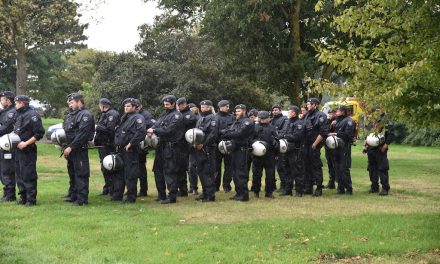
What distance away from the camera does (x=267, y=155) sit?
1296 cm

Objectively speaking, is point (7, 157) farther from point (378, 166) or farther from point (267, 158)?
point (378, 166)

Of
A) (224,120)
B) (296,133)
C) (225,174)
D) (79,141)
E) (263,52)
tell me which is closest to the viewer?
(79,141)

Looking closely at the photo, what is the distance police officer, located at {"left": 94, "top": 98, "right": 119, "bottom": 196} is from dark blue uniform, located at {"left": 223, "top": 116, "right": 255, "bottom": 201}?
96.5 inches

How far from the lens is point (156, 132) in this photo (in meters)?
12.0

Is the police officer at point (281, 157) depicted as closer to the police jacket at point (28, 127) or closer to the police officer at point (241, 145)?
the police officer at point (241, 145)

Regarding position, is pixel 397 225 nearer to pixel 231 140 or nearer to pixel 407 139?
pixel 231 140

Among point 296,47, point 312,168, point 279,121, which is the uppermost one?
point 296,47

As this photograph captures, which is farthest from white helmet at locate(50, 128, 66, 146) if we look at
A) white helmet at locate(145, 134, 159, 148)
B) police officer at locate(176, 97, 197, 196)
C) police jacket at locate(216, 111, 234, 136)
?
police jacket at locate(216, 111, 234, 136)

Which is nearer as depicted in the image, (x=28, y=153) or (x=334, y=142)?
(x=28, y=153)

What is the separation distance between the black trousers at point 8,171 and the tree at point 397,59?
682 centimetres

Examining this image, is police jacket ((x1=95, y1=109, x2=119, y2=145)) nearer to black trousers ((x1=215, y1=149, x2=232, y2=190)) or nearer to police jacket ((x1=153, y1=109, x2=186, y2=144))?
police jacket ((x1=153, y1=109, x2=186, y2=144))

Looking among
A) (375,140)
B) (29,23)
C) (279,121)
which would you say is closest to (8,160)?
(279,121)

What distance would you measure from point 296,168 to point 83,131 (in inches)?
194

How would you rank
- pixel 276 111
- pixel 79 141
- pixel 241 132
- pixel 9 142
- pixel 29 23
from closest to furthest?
pixel 9 142, pixel 79 141, pixel 241 132, pixel 276 111, pixel 29 23
